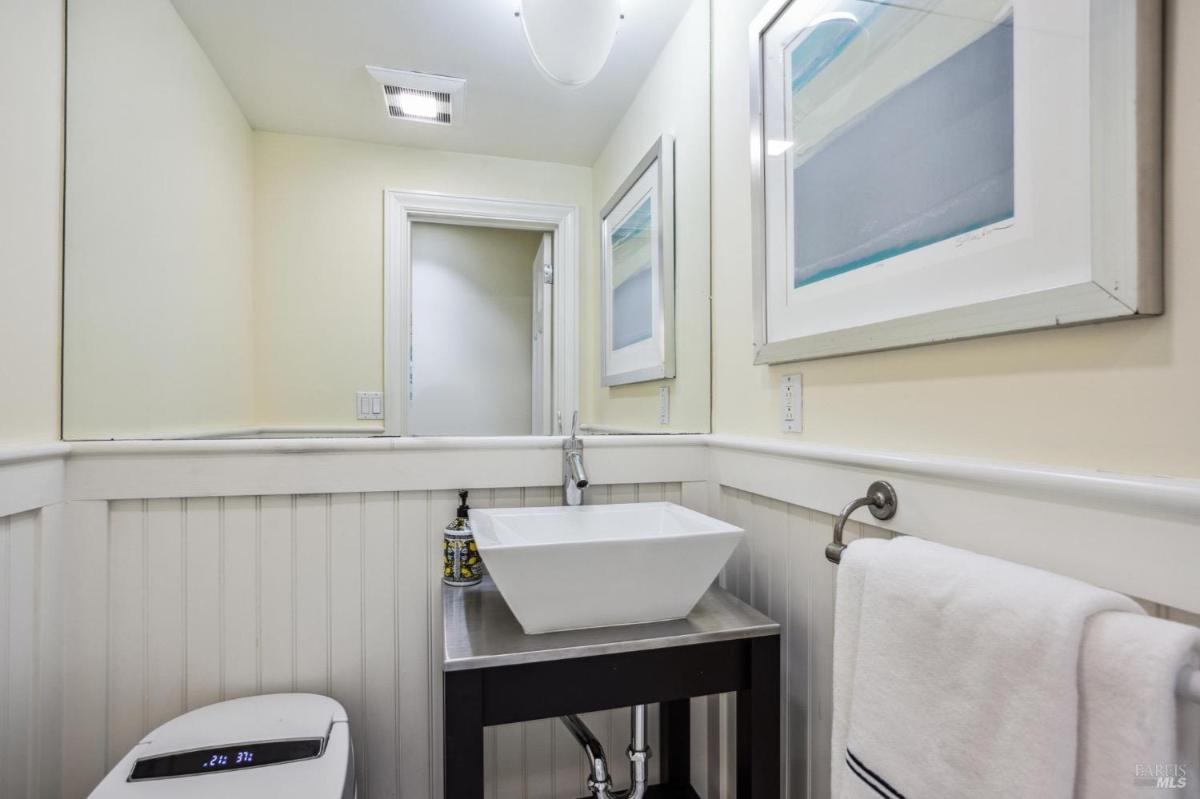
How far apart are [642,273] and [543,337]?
0.34m

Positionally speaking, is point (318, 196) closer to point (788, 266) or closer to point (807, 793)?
point (788, 266)

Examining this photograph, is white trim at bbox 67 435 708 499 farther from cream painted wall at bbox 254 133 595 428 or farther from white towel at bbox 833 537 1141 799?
white towel at bbox 833 537 1141 799

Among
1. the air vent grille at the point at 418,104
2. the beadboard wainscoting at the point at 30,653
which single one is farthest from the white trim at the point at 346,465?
the air vent grille at the point at 418,104

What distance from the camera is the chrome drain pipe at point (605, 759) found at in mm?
1114

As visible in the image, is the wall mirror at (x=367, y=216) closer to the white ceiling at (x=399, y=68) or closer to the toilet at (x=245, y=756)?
the white ceiling at (x=399, y=68)

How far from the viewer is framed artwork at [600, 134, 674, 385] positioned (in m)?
1.47

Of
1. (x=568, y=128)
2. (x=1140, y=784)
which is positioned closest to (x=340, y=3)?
(x=568, y=128)

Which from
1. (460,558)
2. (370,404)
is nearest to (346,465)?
(370,404)

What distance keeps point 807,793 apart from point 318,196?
5.03 ft

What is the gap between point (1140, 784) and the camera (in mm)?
449

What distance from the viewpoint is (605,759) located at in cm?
117

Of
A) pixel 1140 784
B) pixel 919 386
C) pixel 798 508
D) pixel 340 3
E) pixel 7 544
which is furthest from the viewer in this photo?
pixel 340 3

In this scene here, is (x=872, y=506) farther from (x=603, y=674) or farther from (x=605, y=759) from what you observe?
(x=605, y=759)
